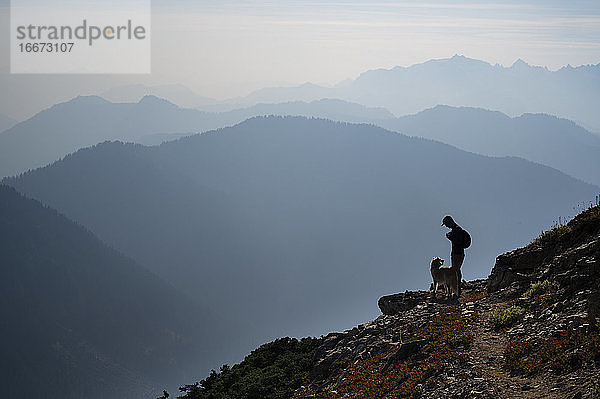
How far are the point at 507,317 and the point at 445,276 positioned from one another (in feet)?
17.0

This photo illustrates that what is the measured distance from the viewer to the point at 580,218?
19.5 meters

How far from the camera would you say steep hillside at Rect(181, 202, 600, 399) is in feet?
39.3

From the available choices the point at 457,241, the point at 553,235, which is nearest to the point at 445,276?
the point at 457,241

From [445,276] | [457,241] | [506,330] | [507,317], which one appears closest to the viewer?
[506,330]

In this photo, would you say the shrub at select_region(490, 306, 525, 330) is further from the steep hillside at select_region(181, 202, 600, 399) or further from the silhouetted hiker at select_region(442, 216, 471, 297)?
the silhouetted hiker at select_region(442, 216, 471, 297)

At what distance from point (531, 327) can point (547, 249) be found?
6754mm

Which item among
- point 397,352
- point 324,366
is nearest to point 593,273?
point 397,352

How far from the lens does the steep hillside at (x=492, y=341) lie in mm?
11984

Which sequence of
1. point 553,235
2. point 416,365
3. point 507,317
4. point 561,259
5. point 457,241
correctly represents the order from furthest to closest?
point 553,235
point 457,241
point 561,259
point 507,317
point 416,365

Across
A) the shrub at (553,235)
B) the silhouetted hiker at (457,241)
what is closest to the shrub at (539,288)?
the silhouetted hiker at (457,241)

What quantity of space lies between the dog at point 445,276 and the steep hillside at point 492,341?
2.11 ft

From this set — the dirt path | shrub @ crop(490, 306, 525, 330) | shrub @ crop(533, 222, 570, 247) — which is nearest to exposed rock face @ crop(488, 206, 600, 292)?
shrub @ crop(533, 222, 570, 247)

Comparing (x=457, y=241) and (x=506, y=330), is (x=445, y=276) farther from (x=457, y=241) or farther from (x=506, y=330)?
(x=506, y=330)

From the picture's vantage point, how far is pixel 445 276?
21.2 metres
